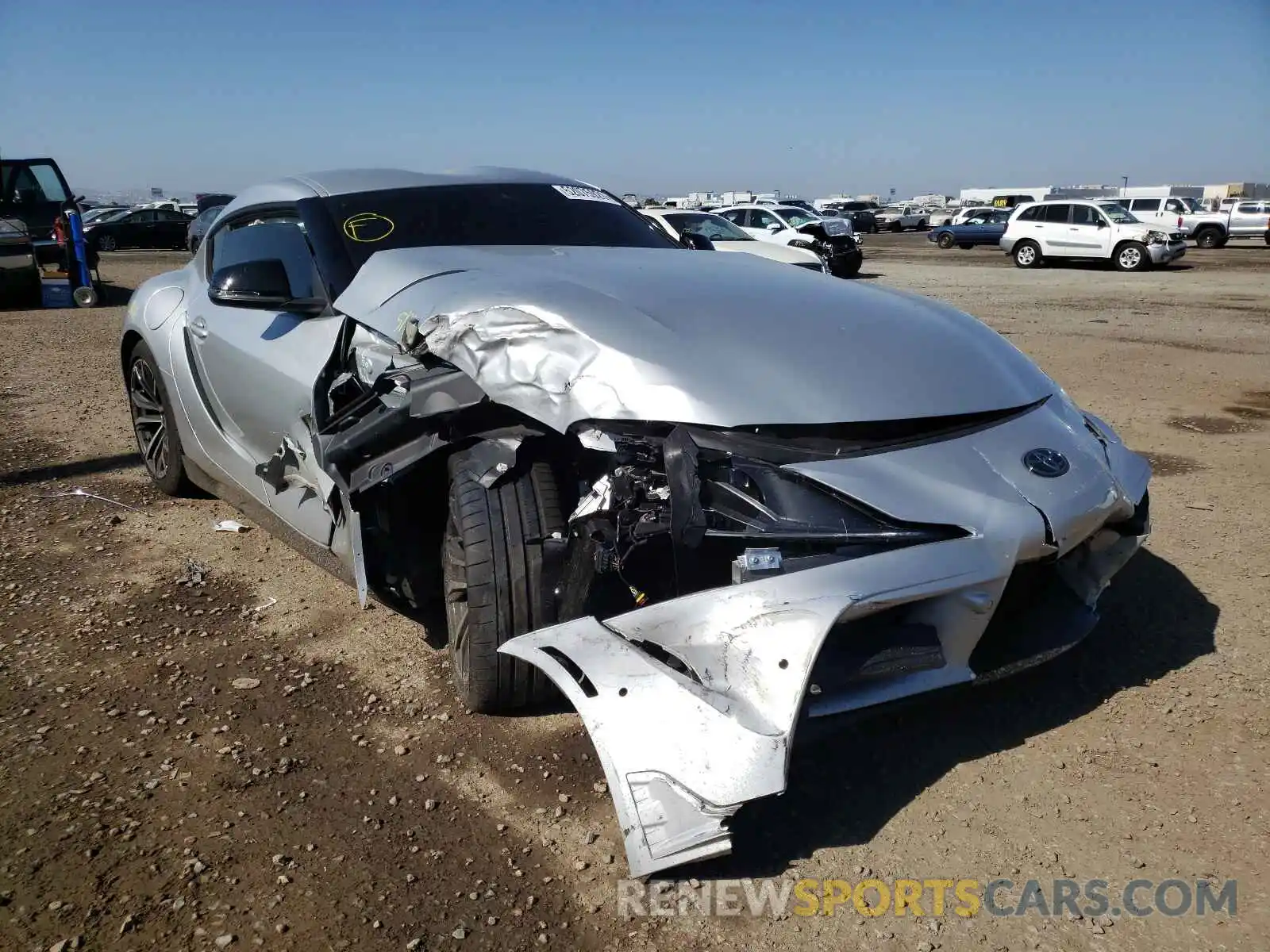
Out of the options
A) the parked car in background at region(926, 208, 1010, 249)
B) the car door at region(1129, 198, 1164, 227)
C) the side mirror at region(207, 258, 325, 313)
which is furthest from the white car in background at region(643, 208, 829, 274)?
the car door at region(1129, 198, 1164, 227)

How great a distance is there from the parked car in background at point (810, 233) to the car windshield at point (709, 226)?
236cm

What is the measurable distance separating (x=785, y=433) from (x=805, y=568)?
36 centimetres

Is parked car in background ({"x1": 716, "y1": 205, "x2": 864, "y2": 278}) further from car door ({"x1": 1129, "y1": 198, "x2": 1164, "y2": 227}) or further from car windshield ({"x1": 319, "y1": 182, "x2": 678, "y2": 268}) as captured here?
car windshield ({"x1": 319, "y1": 182, "x2": 678, "y2": 268})

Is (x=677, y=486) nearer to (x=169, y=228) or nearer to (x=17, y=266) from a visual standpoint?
(x=17, y=266)

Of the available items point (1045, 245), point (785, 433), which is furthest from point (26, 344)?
point (1045, 245)

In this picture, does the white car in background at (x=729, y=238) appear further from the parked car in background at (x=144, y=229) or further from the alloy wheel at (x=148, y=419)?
the parked car in background at (x=144, y=229)

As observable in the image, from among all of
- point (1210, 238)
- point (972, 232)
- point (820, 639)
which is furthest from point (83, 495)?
point (1210, 238)

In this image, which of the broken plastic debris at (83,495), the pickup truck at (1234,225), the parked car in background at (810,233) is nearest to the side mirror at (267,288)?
the broken plastic debris at (83,495)

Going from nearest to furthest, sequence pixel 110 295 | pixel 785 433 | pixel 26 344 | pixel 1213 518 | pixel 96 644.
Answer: pixel 785 433
pixel 96 644
pixel 1213 518
pixel 26 344
pixel 110 295

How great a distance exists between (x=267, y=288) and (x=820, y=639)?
237 cm

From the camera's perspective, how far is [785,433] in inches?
92.6

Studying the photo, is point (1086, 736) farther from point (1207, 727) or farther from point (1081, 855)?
point (1081, 855)

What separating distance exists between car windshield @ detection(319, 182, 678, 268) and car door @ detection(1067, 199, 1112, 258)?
20.8m

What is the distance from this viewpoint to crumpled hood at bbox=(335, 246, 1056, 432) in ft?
7.84
